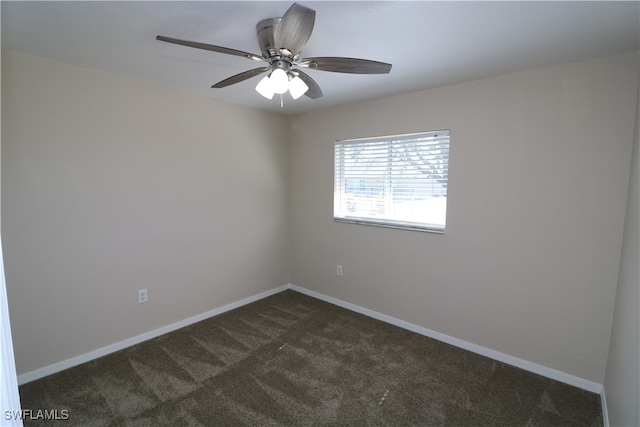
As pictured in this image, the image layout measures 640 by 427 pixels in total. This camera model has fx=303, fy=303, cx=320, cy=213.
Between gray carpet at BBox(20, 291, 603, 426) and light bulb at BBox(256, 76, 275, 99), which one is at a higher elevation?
light bulb at BBox(256, 76, 275, 99)

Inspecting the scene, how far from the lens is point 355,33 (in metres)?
1.70

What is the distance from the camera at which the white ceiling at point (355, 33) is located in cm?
145

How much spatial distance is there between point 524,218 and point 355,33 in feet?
5.93

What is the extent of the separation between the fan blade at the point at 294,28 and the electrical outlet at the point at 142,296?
7.77 ft

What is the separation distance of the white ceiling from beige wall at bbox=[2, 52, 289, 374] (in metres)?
0.33

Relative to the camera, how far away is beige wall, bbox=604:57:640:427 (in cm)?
140

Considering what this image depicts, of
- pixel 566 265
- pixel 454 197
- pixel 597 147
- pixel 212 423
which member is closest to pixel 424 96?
pixel 454 197

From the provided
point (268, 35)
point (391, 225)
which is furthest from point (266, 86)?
point (391, 225)

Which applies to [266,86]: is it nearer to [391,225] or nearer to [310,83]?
[310,83]

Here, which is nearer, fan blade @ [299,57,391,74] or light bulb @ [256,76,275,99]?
fan blade @ [299,57,391,74]

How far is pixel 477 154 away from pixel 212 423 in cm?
269
